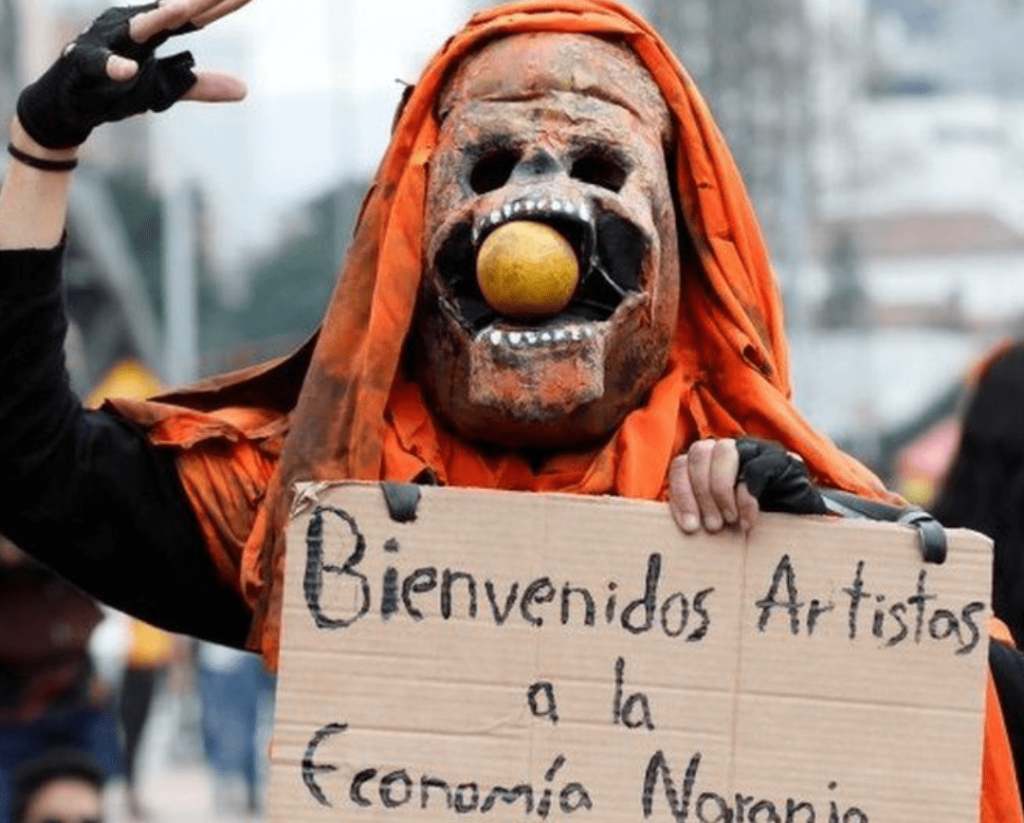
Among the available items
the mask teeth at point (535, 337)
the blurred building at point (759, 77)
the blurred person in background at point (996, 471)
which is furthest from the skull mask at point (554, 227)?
the blurred building at point (759, 77)

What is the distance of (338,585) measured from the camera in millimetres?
3996

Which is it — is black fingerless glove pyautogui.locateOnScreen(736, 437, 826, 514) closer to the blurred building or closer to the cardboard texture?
the cardboard texture

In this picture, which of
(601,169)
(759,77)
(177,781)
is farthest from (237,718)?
(759,77)

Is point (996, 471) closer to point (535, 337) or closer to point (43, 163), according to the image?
point (535, 337)

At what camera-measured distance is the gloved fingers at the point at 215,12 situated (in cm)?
434

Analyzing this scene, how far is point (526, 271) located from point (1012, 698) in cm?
82

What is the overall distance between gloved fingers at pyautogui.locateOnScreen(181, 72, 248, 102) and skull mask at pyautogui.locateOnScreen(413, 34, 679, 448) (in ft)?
0.88

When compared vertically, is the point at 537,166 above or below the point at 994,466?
above

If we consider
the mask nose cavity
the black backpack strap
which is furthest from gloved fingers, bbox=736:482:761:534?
the mask nose cavity

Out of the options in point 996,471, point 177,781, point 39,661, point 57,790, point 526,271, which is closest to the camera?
point 526,271

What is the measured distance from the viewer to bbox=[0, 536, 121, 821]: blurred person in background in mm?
8242

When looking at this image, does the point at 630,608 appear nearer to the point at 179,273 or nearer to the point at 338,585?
the point at 338,585

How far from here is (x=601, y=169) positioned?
14.4ft

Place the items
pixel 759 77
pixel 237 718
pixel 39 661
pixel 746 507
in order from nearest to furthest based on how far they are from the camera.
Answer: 1. pixel 746 507
2. pixel 39 661
3. pixel 237 718
4. pixel 759 77
